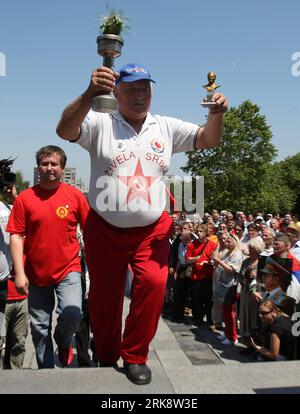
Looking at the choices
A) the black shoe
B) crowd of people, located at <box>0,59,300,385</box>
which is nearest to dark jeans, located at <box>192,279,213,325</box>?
crowd of people, located at <box>0,59,300,385</box>

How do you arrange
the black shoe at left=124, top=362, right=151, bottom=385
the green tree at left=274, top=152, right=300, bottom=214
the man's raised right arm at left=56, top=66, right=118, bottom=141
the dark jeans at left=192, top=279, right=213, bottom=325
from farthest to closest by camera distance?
the green tree at left=274, top=152, right=300, bottom=214, the dark jeans at left=192, top=279, right=213, bottom=325, the black shoe at left=124, top=362, right=151, bottom=385, the man's raised right arm at left=56, top=66, right=118, bottom=141

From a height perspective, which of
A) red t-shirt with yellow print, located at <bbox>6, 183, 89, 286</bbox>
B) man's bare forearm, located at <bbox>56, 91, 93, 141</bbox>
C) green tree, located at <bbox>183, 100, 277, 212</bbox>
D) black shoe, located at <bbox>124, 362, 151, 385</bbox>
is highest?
green tree, located at <bbox>183, 100, 277, 212</bbox>

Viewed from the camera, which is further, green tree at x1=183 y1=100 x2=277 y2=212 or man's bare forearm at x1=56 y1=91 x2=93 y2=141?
green tree at x1=183 y1=100 x2=277 y2=212

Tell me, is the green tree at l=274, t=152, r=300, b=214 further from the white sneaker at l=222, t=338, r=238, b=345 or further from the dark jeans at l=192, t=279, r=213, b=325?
the white sneaker at l=222, t=338, r=238, b=345

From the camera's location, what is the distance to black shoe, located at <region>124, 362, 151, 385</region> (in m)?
2.46

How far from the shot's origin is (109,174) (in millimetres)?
2580

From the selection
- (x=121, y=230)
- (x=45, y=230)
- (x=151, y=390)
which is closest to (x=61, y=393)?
(x=151, y=390)

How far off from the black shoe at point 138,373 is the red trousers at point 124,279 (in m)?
0.04

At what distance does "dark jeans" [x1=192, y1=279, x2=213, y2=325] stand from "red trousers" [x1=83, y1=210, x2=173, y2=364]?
5010 mm

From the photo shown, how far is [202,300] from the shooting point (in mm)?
7707

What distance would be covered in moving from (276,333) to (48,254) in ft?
9.23

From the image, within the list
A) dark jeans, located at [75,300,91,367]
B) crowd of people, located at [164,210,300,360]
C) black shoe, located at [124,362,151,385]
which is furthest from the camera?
crowd of people, located at [164,210,300,360]

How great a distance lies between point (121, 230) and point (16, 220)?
2.87ft

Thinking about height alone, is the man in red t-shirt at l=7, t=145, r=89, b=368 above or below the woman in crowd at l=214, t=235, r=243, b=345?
above
